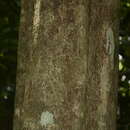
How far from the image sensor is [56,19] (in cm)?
163

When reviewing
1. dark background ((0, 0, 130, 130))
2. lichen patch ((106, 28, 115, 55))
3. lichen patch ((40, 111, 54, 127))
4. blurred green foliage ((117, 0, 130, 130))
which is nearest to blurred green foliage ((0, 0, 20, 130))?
dark background ((0, 0, 130, 130))

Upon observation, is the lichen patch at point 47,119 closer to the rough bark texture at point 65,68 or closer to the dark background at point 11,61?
the rough bark texture at point 65,68

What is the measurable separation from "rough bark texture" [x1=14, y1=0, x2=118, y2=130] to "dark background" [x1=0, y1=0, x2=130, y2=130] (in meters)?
2.10

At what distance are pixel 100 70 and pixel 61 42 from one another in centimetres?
28

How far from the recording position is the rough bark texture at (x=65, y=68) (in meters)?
1.56

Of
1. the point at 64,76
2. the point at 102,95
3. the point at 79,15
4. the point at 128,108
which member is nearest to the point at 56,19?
the point at 79,15

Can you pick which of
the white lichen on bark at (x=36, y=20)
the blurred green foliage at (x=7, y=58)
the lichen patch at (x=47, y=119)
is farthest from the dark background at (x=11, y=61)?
the lichen patch at (x=47, y=119)

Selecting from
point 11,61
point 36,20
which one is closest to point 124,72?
point 11,61

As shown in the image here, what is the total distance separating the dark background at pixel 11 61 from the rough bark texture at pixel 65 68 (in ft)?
6.90

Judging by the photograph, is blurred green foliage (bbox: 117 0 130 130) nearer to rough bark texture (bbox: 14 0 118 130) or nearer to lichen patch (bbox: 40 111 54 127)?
rough bark texture (bbox: 14 0 118 130)

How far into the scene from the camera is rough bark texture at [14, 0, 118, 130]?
1557mm

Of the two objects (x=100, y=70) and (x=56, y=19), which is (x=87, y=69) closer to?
(x=100, y=70)

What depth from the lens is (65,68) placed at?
1.58 m

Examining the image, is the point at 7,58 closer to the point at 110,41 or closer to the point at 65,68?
the point at 110,41
